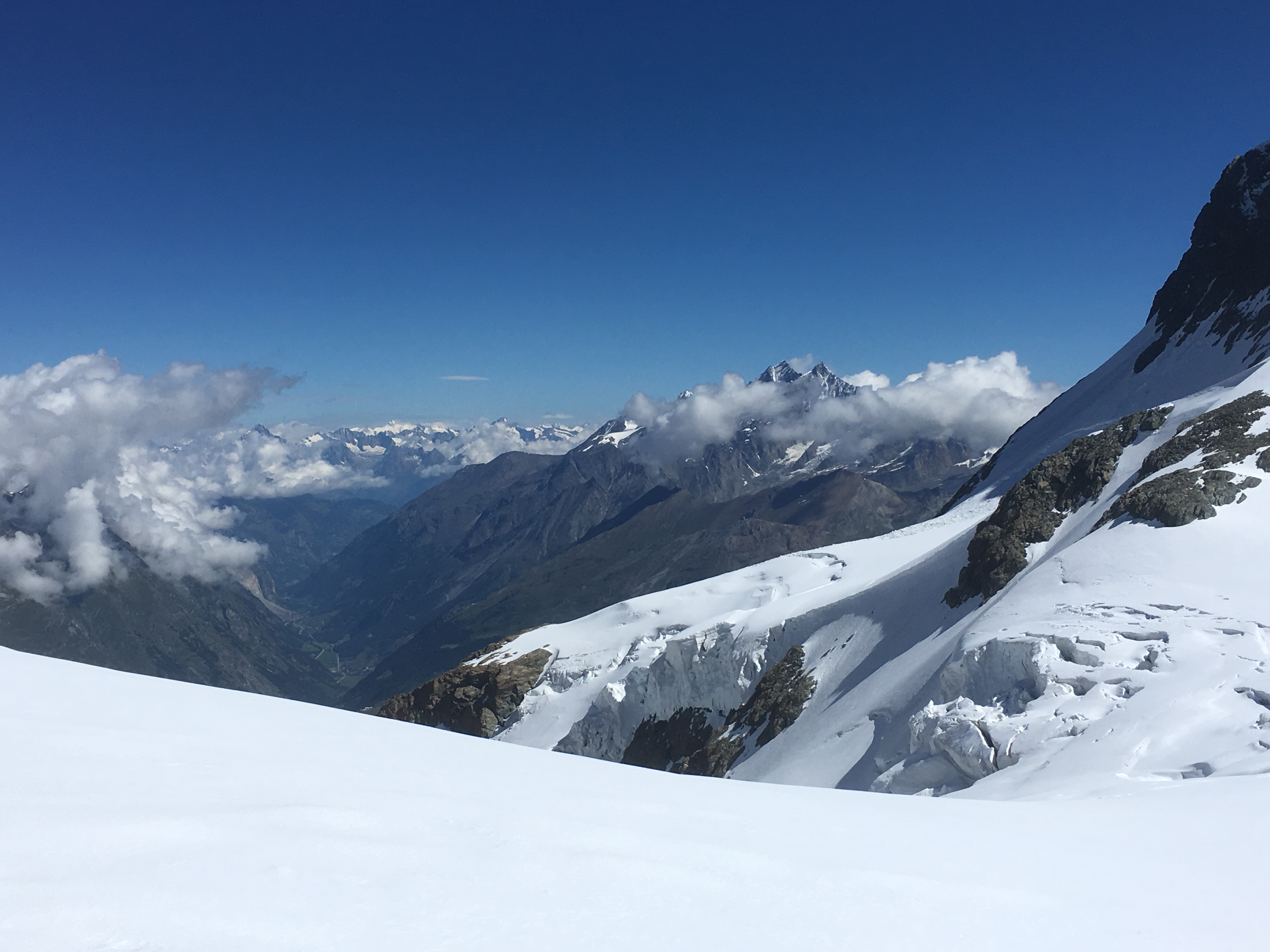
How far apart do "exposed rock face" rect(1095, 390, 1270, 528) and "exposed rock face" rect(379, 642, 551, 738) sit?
5587 centimetres

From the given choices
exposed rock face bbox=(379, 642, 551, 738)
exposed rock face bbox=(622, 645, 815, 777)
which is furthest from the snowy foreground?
exposed rock face bbox=(379, 642, 551, 738)

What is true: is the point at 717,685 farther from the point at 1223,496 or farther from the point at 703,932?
the point at 703,932

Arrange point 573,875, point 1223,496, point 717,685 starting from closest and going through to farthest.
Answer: point 573,875 < point 1223,496 < point 717,685

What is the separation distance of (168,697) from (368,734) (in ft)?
10.9

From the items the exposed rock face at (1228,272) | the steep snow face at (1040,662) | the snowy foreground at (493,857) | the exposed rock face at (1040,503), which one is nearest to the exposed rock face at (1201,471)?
the steep snow face at (1040,662)

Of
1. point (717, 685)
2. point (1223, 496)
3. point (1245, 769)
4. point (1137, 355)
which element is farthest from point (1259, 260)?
point (1245, 769)

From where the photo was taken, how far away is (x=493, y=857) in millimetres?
6984

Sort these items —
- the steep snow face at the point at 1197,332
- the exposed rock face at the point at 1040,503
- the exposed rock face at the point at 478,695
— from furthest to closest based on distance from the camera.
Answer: the exposed rock face at the point at 478,695 → the steep snow face at the point at 1197,332 → the exposed rock face at the point at 1040,503

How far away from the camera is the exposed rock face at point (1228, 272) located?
6906 cm

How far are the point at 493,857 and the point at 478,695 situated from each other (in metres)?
73.2

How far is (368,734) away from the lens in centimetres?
1212

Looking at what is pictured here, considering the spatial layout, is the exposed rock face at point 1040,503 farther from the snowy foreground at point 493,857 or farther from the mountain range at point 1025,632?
the snowy foreground at point 493,857

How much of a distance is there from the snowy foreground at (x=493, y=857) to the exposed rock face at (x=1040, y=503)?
3002 cm

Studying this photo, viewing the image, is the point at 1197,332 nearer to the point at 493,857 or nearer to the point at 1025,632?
the point at 1025,632
